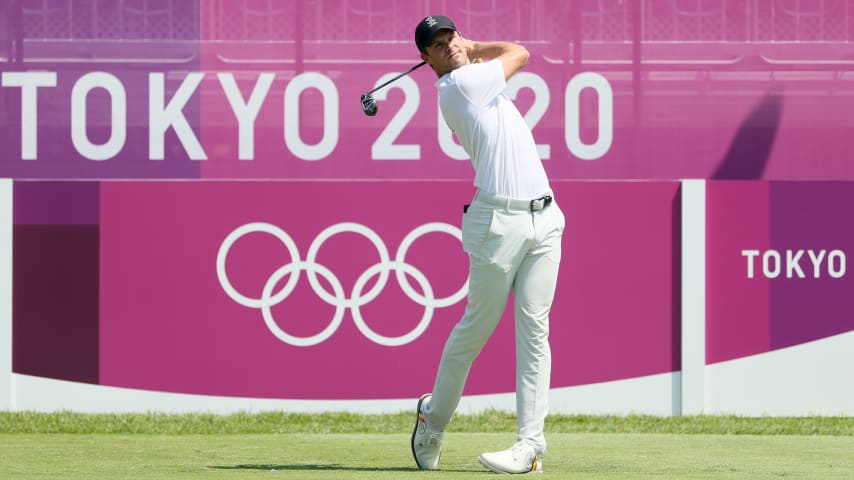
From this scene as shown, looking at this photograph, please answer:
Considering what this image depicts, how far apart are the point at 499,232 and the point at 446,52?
0.70 metres

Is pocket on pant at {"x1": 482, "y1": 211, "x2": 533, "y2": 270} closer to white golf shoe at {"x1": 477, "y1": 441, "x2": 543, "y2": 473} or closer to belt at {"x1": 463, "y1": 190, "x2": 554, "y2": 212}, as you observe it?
belt at {"x1": 463, "y1": 190, "x2": 554, "y2": 212}

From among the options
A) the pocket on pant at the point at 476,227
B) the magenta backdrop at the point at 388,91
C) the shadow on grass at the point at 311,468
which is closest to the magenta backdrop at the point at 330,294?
the magenta backdrop at the point at 388,91

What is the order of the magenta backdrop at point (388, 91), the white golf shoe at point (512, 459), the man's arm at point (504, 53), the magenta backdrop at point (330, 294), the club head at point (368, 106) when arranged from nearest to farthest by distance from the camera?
the white golf shoe at point (512, 459) < the man's arm at point (504, 53) < the club head at point (368, 106) < the magenta backdrop at point (330, 294) < the magenta backdrop at point (388, 91)

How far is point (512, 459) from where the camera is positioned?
543 centimetres

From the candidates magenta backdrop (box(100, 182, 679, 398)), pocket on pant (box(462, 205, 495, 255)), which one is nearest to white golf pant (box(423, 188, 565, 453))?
pocket on pant (box(462, 205, 495, 255))

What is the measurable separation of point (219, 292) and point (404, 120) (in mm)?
1466

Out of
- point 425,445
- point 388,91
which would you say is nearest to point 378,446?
point 425,445

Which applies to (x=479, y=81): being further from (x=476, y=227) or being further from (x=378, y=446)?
(x=378, y=446)

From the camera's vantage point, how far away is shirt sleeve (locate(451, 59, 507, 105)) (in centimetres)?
555

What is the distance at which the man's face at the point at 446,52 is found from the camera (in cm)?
563

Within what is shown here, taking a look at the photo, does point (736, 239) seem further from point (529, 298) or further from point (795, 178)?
point (529, 298)

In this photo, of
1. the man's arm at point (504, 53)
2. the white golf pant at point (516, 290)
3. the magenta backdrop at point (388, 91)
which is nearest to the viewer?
the white golf pant at point (516, 290)

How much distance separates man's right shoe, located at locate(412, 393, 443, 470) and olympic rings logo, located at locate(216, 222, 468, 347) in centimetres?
284

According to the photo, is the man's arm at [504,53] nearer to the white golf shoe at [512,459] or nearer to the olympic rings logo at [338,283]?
the white golf shoe at [512,459]
